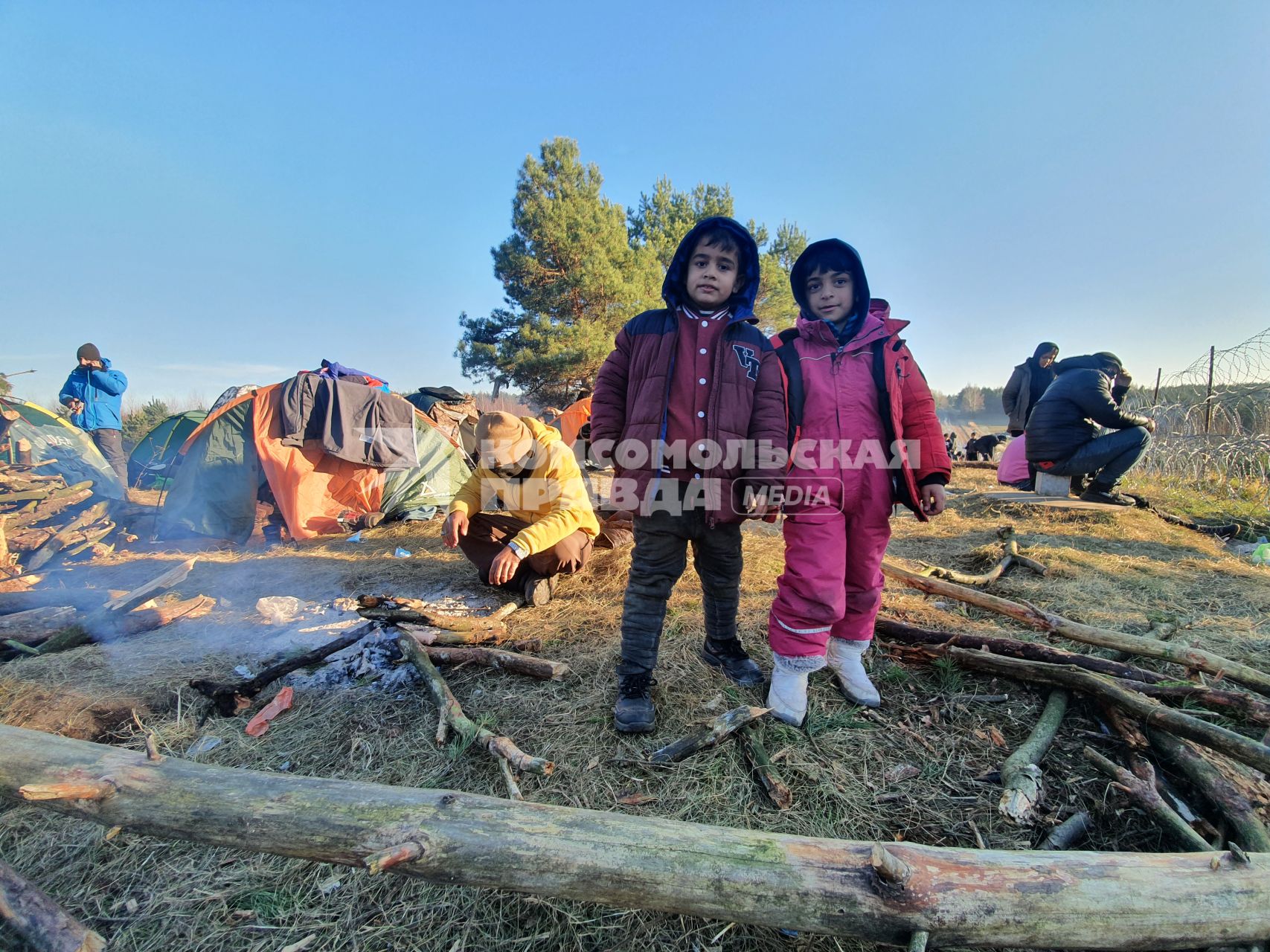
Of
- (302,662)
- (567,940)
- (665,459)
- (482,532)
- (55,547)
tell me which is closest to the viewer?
(567,940)

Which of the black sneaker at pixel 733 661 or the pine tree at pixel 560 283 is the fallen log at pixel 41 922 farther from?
the pine tree at pixel 560 283

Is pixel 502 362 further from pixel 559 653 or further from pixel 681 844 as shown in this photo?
pixel 681 844

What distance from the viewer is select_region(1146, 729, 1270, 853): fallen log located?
135 centimetres

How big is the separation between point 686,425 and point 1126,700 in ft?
5.92

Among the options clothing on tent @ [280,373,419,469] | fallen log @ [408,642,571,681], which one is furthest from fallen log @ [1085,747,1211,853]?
clothing on tent @ [280,373,419,469]

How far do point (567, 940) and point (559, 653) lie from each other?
1490 millimetres

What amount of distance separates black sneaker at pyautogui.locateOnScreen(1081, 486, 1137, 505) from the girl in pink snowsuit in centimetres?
541

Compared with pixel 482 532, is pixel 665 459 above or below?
above

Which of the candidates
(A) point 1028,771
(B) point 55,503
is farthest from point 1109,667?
(B) point 55,503

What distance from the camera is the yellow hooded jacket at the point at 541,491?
3357 mm

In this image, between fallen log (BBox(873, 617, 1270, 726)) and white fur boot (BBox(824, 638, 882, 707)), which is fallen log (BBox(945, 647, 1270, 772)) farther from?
white fur boot (BBox(824, 638, 882, 707))

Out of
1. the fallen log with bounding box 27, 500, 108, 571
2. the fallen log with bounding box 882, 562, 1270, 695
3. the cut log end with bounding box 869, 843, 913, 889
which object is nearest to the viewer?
the cut log end with bounding box 869, 843, 913, 889

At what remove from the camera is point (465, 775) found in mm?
1859

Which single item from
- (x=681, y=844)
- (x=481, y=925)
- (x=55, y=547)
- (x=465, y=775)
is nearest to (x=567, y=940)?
(x=481, y=925)
